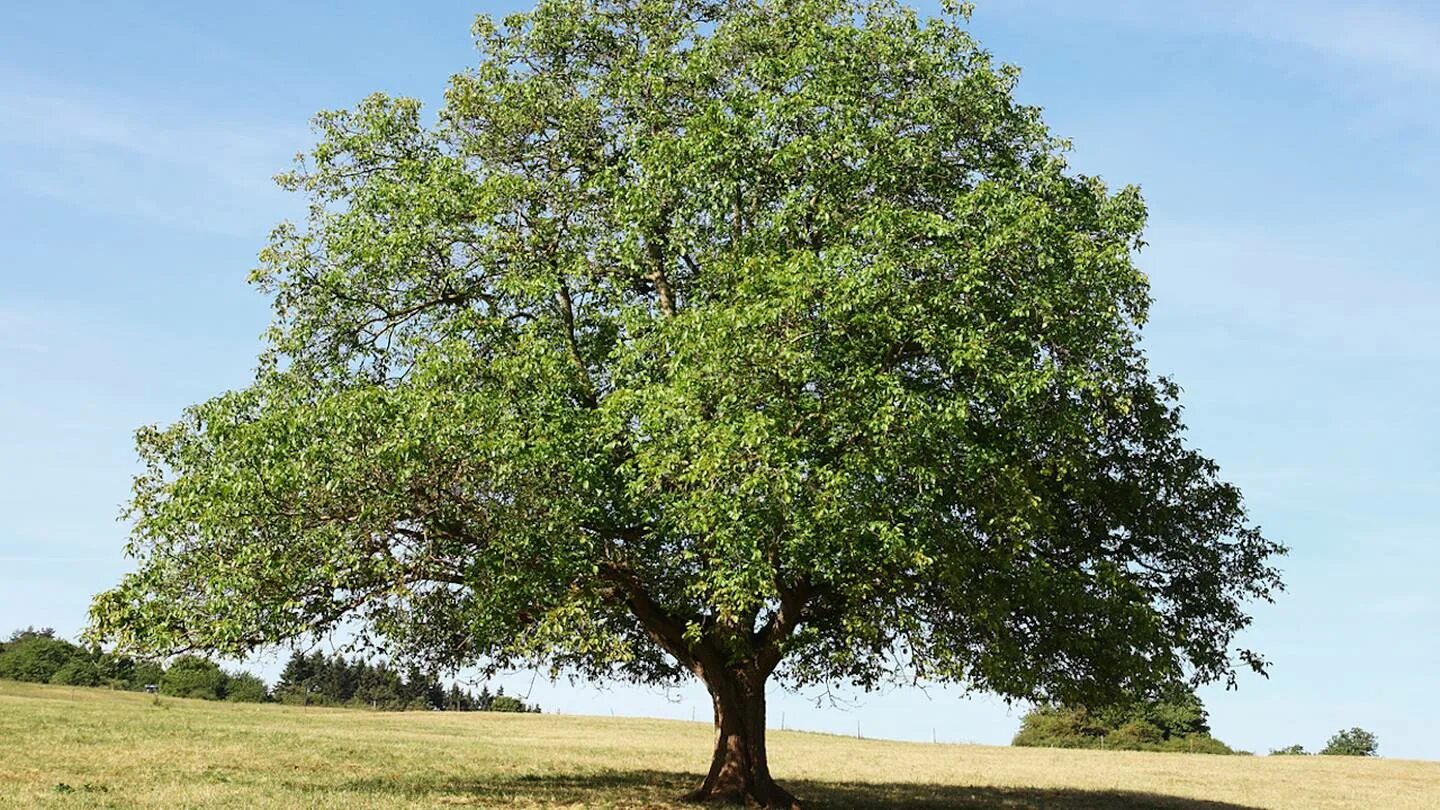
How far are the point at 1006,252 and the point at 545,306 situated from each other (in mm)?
10842

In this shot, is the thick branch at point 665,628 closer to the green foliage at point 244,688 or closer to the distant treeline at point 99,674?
the distant treeline at point 99,674

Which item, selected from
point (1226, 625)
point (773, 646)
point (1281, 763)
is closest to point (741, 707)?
point (773, 646)

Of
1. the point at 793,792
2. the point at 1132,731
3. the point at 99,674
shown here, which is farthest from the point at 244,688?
the point at 793,792

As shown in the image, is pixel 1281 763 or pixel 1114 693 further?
pixel 1281 763

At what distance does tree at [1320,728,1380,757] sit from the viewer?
108812 millimetres

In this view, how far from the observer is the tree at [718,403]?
2450 cm

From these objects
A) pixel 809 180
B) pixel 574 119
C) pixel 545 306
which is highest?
pixel 574 119

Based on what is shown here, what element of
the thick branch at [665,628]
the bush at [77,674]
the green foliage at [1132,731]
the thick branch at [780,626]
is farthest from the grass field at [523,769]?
the bush at [77,674]

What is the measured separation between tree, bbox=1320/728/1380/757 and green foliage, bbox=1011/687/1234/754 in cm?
2105

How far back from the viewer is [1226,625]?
108 ft

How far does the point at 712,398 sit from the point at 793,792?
17.4 m

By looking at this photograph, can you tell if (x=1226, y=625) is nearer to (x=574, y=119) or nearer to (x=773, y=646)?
(x=773, y=646)

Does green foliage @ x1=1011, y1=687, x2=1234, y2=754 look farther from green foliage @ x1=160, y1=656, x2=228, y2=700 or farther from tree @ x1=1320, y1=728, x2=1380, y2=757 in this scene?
green foliage @ x1=160, y1=656, x2=228, y2=700

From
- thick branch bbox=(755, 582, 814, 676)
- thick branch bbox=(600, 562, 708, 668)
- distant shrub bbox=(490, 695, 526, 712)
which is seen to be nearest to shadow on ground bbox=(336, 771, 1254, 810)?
thick branch bbox=(600, 562, 708, 668)
